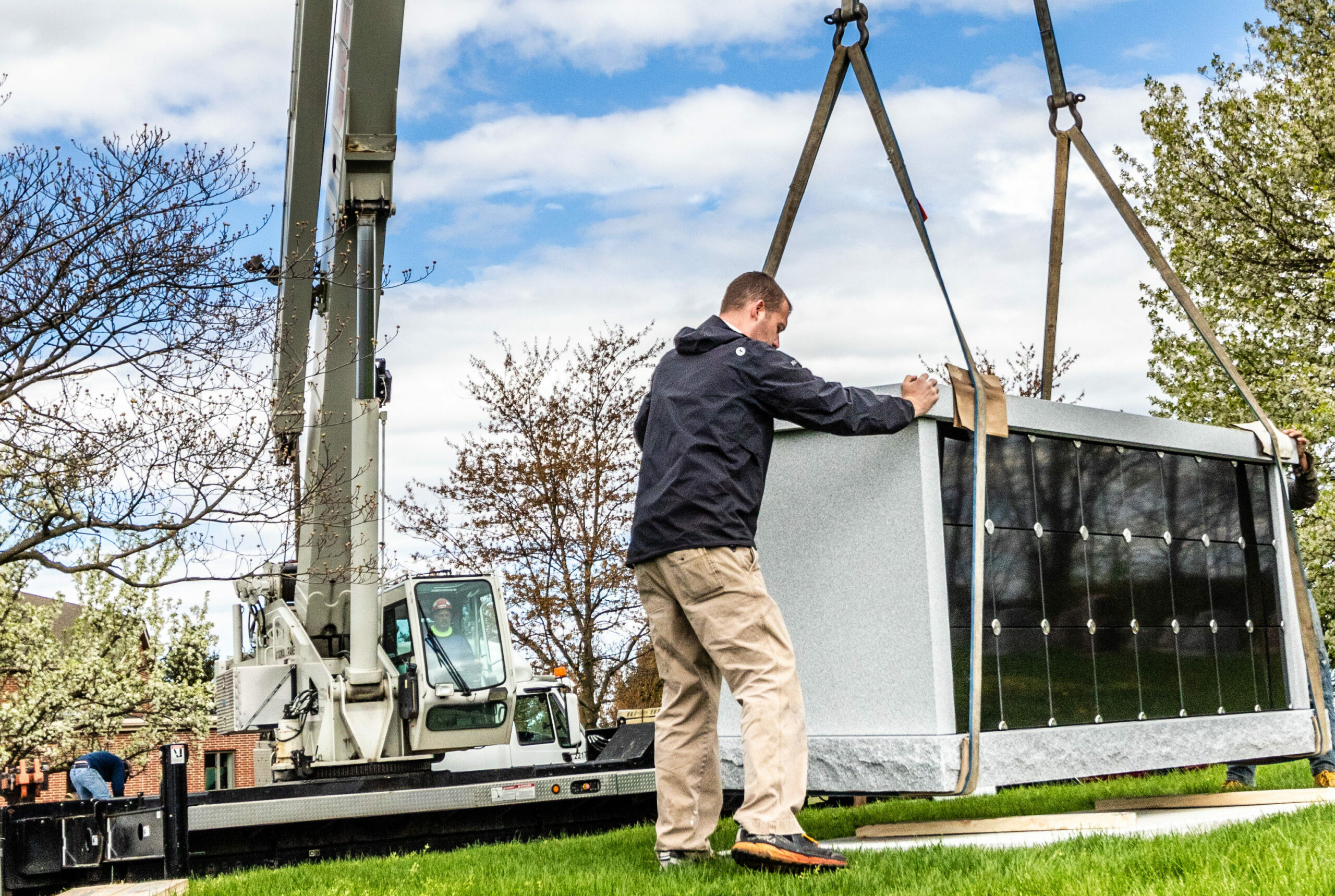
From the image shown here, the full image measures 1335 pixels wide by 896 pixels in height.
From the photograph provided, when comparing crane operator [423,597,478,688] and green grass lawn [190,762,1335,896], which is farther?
crane operator [423,597,478,688]

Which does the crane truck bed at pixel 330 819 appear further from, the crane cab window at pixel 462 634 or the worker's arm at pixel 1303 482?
the worker's arm at pixel 1303 482

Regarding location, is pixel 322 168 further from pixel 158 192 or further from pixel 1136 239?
pixel 1136 239

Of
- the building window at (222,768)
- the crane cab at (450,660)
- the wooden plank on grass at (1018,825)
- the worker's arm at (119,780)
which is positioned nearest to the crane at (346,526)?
the crane cab at (450,660)

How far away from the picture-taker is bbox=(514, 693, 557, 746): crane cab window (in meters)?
14.9

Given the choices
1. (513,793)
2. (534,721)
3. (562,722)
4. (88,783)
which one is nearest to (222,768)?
(534,721)

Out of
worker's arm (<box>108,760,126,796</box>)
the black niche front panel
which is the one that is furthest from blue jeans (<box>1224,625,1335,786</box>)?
worker's arm (<box>108,760,126,796</box>)

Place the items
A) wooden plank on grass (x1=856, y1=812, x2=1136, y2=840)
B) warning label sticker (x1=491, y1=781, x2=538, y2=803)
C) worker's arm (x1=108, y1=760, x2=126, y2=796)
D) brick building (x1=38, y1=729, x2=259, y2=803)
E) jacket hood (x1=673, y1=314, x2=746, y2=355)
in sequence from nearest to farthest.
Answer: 1. jacket hood (x1=673, y1=314, x2=746, y2=355)
2. wooden plank on grass (x1=856, y1=812, x2=1136, y2=840)
3. warning label sticker (x1=491, y1=781, x2=538, y2=803)
4. worker's arm (x1=108, y1=760, x2=126, y2=796)
5. brick building (x1=38, y1=729, x2=259, y2=803)

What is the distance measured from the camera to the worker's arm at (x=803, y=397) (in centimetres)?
430

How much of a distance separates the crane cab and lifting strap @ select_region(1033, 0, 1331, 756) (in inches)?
255

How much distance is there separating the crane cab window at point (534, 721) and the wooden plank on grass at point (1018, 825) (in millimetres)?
10111

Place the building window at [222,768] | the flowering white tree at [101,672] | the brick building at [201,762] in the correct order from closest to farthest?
1. the flowering white tree at [101,672]
2. the brick building at [201,762]
3. the building window at [222,768]

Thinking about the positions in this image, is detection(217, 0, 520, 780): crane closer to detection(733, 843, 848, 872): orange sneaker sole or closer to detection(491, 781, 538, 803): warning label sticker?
detection(491, 781, 538, 803): warning label sticker

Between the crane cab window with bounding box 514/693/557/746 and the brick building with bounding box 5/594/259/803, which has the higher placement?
the crane cab window with bounding box 514/693/557/746

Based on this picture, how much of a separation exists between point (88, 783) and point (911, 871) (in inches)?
452
